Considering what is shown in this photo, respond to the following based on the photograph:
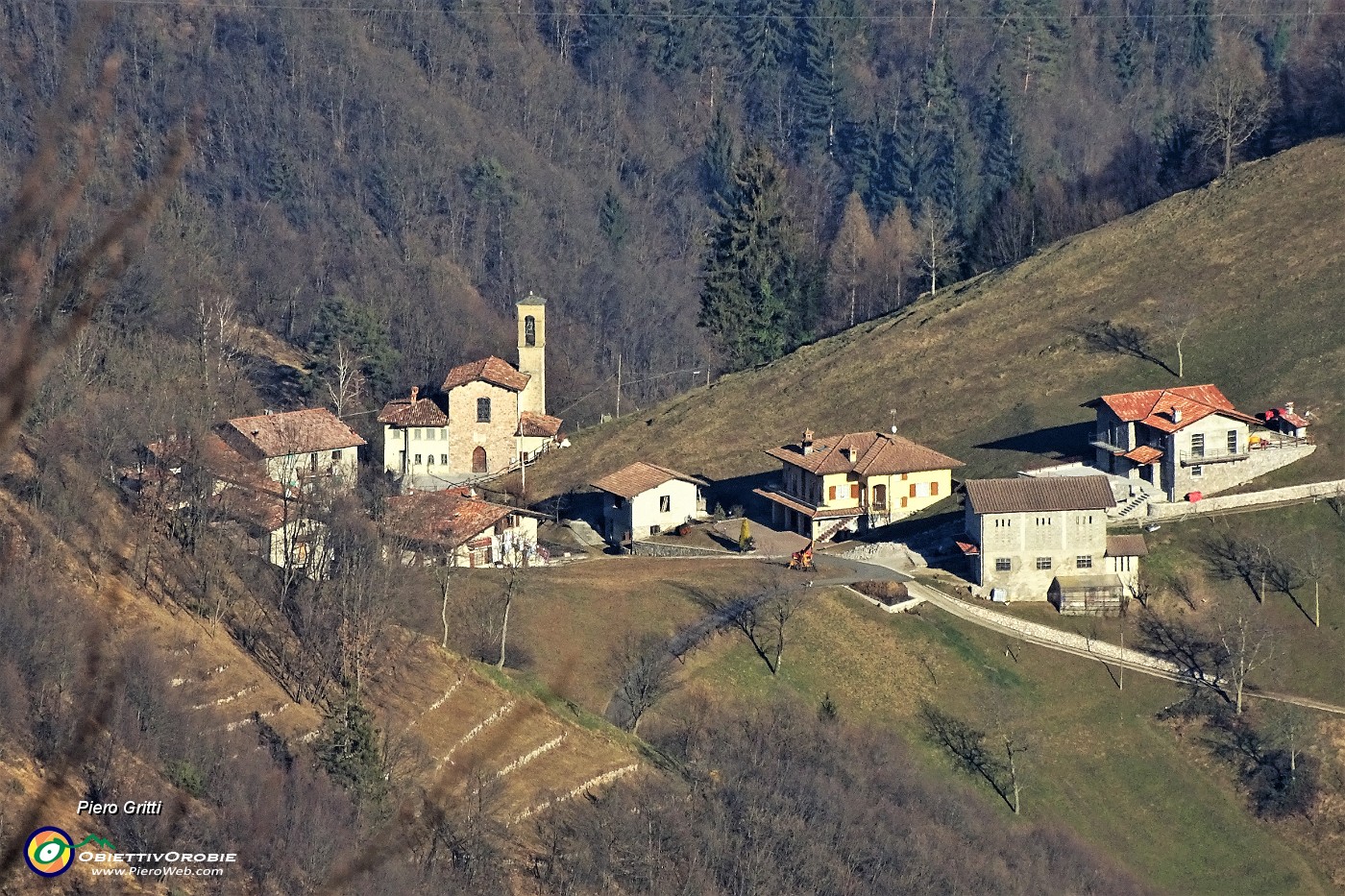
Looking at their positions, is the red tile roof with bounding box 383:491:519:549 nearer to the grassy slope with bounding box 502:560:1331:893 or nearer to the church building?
the grassy slope with bounding box 502:560:1331:893

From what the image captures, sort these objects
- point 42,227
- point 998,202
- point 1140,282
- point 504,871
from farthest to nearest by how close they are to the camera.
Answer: point 998,202 < point 1140,282 < point 504,871 < point 42,227

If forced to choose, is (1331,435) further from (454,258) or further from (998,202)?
(454,258)

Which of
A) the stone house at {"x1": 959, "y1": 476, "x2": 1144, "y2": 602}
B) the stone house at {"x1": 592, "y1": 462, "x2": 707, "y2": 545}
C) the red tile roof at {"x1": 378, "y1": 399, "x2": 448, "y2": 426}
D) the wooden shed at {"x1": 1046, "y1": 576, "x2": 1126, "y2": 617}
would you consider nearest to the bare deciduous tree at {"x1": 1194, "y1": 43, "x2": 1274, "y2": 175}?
the stone house at {"x1": 959, "y1": 476, "x2": 1144, "y2": 602}

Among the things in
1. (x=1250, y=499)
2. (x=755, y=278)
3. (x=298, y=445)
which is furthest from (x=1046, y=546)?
(x=755, y=278)

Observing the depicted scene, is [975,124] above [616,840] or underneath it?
above

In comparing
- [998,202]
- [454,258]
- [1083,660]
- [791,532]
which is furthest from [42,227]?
[454,258]

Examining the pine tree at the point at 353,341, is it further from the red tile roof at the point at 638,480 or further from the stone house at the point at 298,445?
the red tile roof at the point at 638,480

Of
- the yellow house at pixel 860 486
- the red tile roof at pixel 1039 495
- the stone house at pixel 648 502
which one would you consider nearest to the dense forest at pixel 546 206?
Result: the stone house at pixel 648 502
